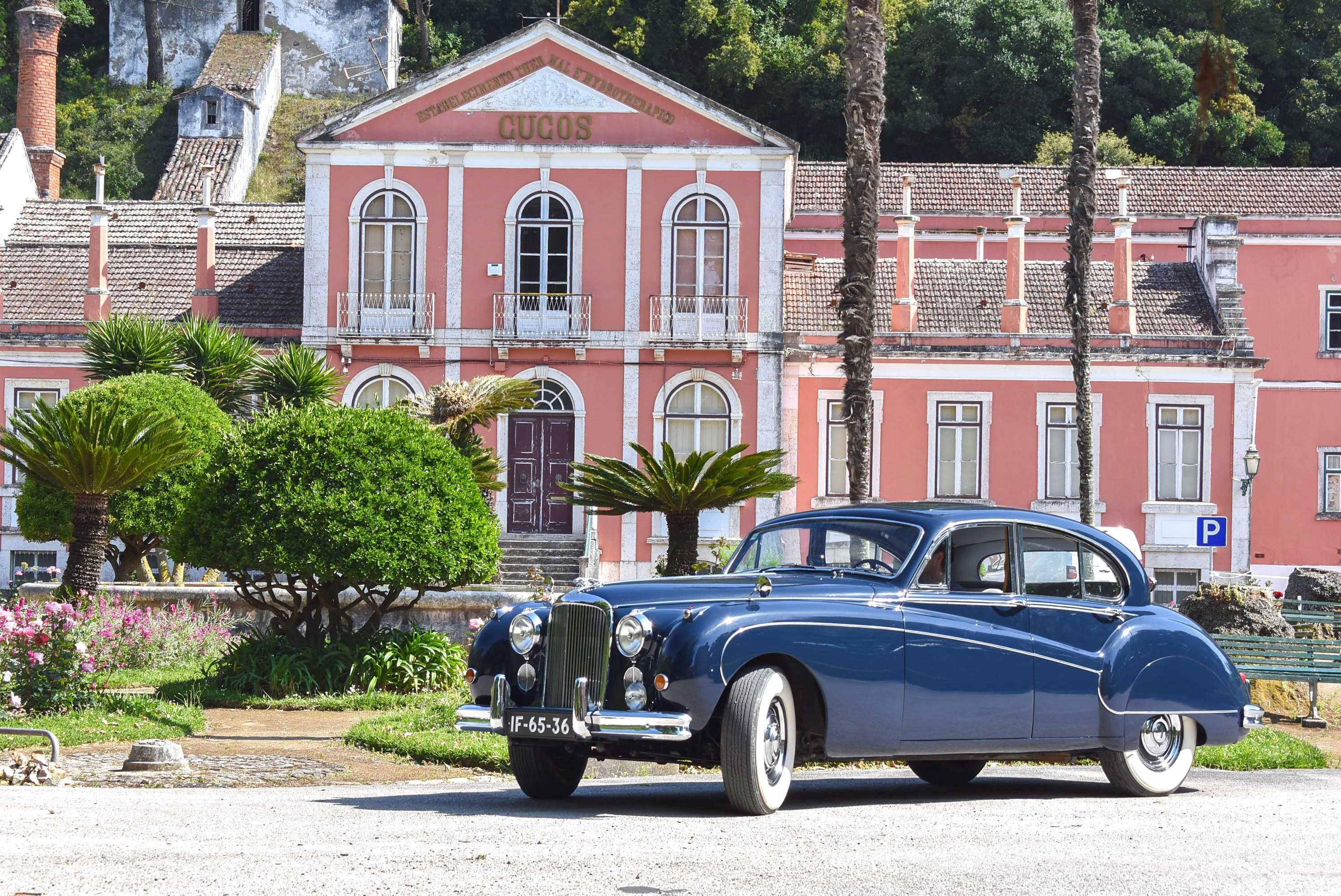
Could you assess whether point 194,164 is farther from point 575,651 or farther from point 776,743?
point 776,743

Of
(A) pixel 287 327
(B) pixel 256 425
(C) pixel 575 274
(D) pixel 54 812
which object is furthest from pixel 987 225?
(D) pixel 54 812

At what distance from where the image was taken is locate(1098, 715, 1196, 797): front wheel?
10.5 meters

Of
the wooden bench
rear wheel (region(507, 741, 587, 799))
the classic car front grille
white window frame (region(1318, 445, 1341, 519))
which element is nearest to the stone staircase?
the wooden bench

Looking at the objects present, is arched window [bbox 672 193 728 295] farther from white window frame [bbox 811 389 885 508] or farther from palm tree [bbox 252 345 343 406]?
palm tree [bbox 252 345 343 406]

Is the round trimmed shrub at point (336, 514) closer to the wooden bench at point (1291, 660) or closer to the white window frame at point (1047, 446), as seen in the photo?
the wooden bench at point (1291, 660)

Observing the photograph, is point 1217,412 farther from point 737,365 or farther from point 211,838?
point 211,838

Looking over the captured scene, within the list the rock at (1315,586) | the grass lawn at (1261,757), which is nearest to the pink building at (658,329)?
the rock at (1315,586)

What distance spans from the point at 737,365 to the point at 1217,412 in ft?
28.9

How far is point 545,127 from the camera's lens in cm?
3173

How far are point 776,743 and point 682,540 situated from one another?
7.76 meters

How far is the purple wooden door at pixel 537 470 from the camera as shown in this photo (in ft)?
104

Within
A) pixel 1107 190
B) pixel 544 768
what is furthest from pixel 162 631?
pixel 1107 190

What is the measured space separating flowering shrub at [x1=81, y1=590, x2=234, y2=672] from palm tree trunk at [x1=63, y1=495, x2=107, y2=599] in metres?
1.43

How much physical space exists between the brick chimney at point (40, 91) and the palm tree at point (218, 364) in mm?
21656
